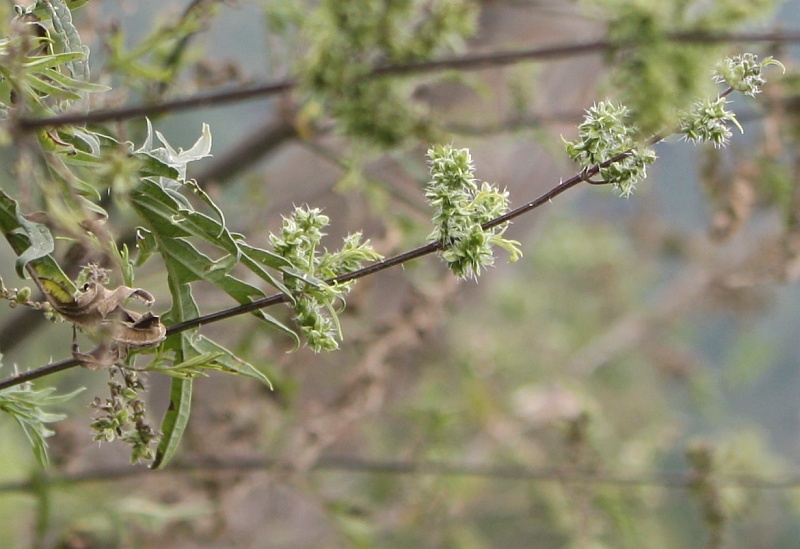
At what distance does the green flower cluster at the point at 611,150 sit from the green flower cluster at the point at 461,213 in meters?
0.04

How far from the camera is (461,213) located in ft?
1.24

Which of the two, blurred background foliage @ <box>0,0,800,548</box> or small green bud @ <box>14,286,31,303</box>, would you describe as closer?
small green bud @ <box>14,286,31,303</box>

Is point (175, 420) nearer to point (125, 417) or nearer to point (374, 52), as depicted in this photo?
point (125, 417)

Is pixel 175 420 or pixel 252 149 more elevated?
pixel 252 149

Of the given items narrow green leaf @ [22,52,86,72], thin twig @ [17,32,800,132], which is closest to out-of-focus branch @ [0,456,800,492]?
thin twig @ [17,32,800,132]

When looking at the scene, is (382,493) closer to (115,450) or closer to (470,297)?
(470,297)

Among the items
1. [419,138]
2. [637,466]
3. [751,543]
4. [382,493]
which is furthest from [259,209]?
[751,543]

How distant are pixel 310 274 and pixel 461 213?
0.07 meters

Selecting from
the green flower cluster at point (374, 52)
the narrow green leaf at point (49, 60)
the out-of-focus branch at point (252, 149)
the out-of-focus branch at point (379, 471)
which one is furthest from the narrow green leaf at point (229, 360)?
the out-of-focus branch at point (252, 149)

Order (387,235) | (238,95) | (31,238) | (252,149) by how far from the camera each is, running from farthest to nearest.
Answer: (252,149) < (387,235) < (238,95) < (31,238)

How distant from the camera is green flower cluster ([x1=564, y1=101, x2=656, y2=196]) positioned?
1.23ft

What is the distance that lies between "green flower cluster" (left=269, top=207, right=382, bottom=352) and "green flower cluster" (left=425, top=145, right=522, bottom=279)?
4 centimetres

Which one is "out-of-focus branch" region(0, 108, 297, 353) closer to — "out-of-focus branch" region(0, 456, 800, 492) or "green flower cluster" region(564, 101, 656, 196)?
"out-of-focus branch" region(0, 456, 800, 492)

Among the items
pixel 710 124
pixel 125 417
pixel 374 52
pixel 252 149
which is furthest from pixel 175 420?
pixel 252 149
